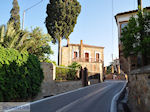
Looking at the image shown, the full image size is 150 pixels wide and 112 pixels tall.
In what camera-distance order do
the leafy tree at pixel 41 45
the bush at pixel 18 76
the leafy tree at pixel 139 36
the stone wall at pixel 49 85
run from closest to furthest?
1. the bush at pixel 18 76
2. the leafy tree at pixel 139 36
3. the stone wall at pixel 49 85
4. the leafy tree at pixel 41 45

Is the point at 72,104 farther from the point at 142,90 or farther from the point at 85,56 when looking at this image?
the point at 85,56

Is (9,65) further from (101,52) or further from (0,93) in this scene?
(101,52)

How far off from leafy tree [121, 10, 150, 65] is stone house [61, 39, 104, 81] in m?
20.4

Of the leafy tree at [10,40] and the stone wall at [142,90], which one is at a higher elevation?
the leafy tree at [10,40]

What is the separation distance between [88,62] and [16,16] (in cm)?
1787

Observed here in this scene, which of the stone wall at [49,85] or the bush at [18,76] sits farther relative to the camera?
the stone wall at [49,85]

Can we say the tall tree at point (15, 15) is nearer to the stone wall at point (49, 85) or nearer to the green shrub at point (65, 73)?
the green shrub at point (65, 73)

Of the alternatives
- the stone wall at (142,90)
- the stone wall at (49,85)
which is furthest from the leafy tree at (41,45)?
the stone wall at (142,90)

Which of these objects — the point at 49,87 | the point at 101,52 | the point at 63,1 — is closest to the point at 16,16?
the point at 63,1

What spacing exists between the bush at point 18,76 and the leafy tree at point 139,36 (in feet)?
23.6

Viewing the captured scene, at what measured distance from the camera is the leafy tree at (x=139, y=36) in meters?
9.61

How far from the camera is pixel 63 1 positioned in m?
24.6

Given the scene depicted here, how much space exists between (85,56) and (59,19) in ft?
53.3

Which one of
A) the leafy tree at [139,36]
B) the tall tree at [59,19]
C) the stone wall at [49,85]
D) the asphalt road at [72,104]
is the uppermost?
the tall tree at [59,19]
